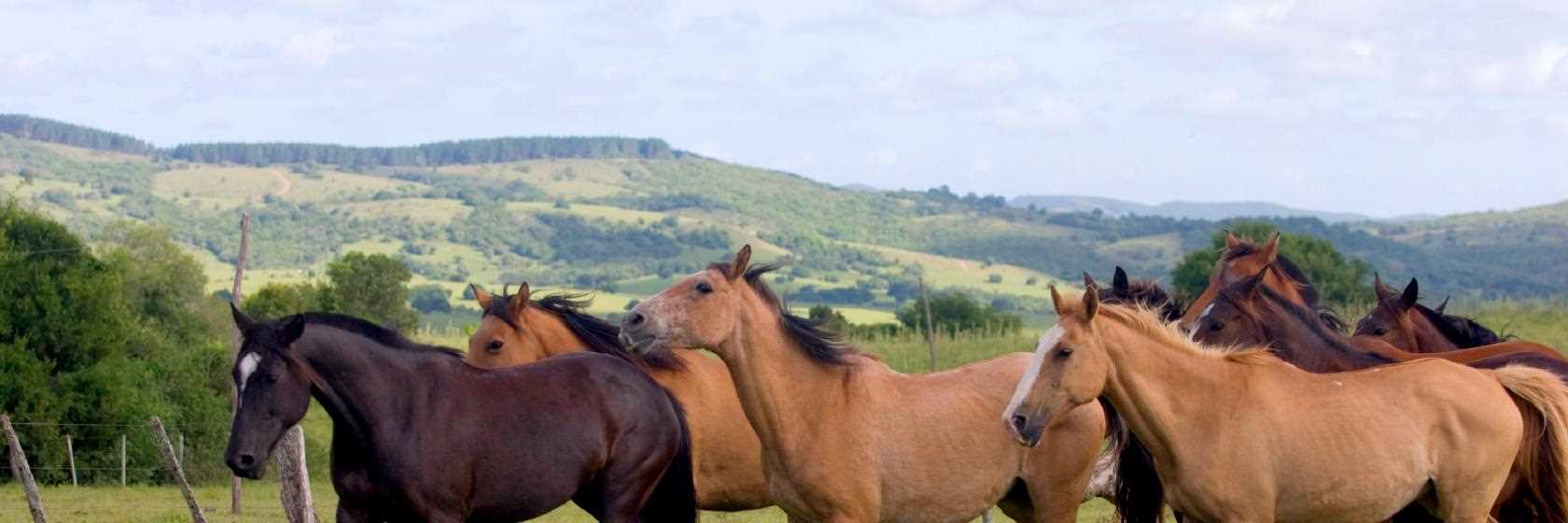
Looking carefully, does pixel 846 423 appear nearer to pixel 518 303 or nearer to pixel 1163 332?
pixel 1163 332

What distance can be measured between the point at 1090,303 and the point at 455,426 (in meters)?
3.30

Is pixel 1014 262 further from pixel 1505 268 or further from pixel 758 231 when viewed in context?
pixel 1505 268

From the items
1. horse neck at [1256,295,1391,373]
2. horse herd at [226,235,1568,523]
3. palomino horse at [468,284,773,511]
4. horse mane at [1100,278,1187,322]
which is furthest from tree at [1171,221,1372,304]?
horse herd at [226,235,1568,523]

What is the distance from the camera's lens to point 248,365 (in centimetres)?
813

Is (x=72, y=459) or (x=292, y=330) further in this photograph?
(x=72, y=459)

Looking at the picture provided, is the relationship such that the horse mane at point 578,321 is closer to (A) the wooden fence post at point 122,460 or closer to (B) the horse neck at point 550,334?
(B) the horse neck at point 550,334

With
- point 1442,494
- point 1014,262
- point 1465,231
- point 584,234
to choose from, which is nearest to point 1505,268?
point 1465,231

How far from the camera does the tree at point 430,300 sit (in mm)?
105812

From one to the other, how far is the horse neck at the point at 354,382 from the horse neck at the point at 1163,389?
3.55 metres

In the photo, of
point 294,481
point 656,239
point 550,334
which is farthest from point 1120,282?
point 656,239

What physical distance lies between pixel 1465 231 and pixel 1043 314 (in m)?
55.0

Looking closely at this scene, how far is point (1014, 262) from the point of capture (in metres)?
165

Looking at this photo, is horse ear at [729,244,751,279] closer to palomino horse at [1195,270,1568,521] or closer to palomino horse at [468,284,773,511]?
palomino horse at [468,284,773,511]

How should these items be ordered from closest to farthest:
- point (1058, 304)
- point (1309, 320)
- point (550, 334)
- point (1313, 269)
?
point (1058, 304), point (1309, 320), point (550, 334), point (1313, 269)
